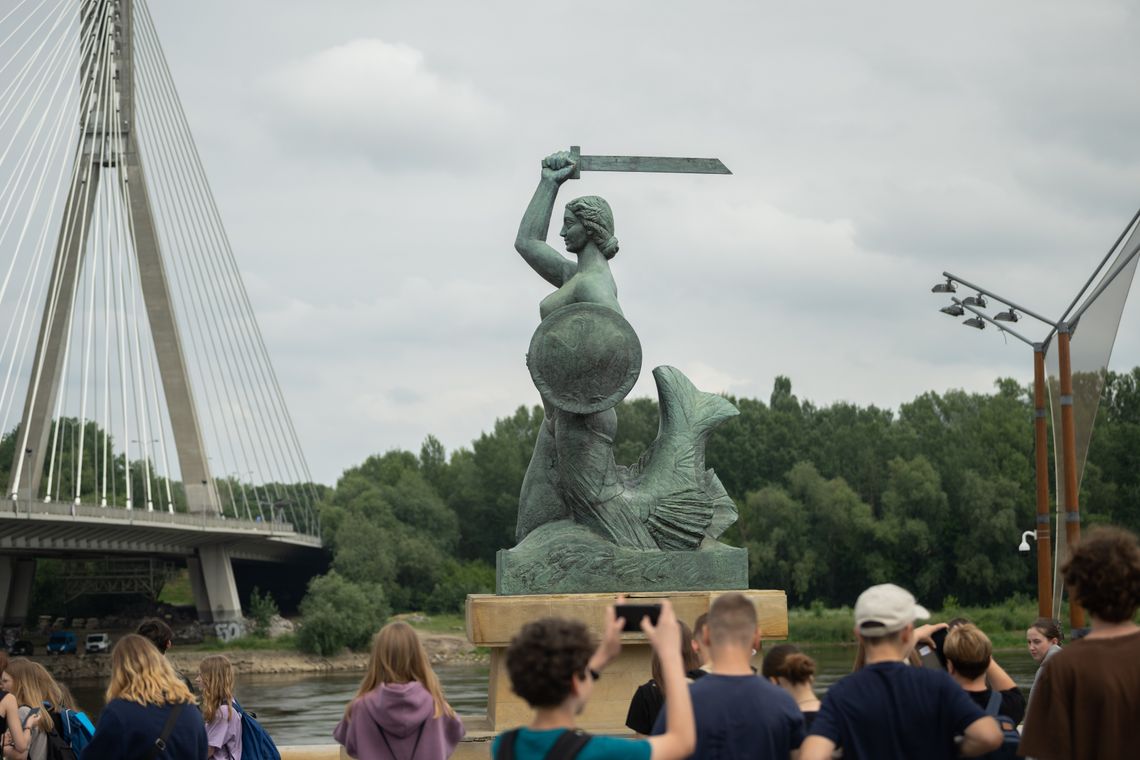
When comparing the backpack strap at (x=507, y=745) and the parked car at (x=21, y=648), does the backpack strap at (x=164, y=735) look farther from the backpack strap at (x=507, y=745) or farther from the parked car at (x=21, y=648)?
the parked car at (x=21, y=648)

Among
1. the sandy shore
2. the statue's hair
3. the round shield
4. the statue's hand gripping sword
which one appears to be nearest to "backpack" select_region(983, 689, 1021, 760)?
the round shield

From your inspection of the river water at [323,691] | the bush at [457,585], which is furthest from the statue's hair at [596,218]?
the bush at [457,585]

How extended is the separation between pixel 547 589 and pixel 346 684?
41762 mm

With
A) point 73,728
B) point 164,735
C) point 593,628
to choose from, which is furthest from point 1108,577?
point 73,728

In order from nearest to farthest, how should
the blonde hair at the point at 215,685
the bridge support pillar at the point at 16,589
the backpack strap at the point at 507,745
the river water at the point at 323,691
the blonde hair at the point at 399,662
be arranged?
the backpack strap at the point at 507,745 < the blonde hair at the point at 399,662 < the blonde hair at the point at 215,685 < the river water at the point at 323,691 < the bridge support pillar at the point at 16,589

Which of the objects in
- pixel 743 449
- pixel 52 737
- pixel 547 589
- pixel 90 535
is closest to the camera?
pixel 52 737

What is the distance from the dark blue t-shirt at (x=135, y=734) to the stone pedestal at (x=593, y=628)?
320 centimetres

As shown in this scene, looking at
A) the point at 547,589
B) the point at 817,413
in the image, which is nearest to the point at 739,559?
the point at 547,589

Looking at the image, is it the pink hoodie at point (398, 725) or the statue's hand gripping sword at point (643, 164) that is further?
the statue's hand gripping sword at point (643, 164)

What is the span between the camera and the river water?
34406 millimetres

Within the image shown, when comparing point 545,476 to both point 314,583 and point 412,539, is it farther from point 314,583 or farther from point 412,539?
point 412,539

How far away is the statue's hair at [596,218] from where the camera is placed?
9688 millimetres

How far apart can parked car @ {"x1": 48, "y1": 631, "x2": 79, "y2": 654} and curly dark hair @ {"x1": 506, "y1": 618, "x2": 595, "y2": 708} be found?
54324mm

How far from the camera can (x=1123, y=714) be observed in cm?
414
